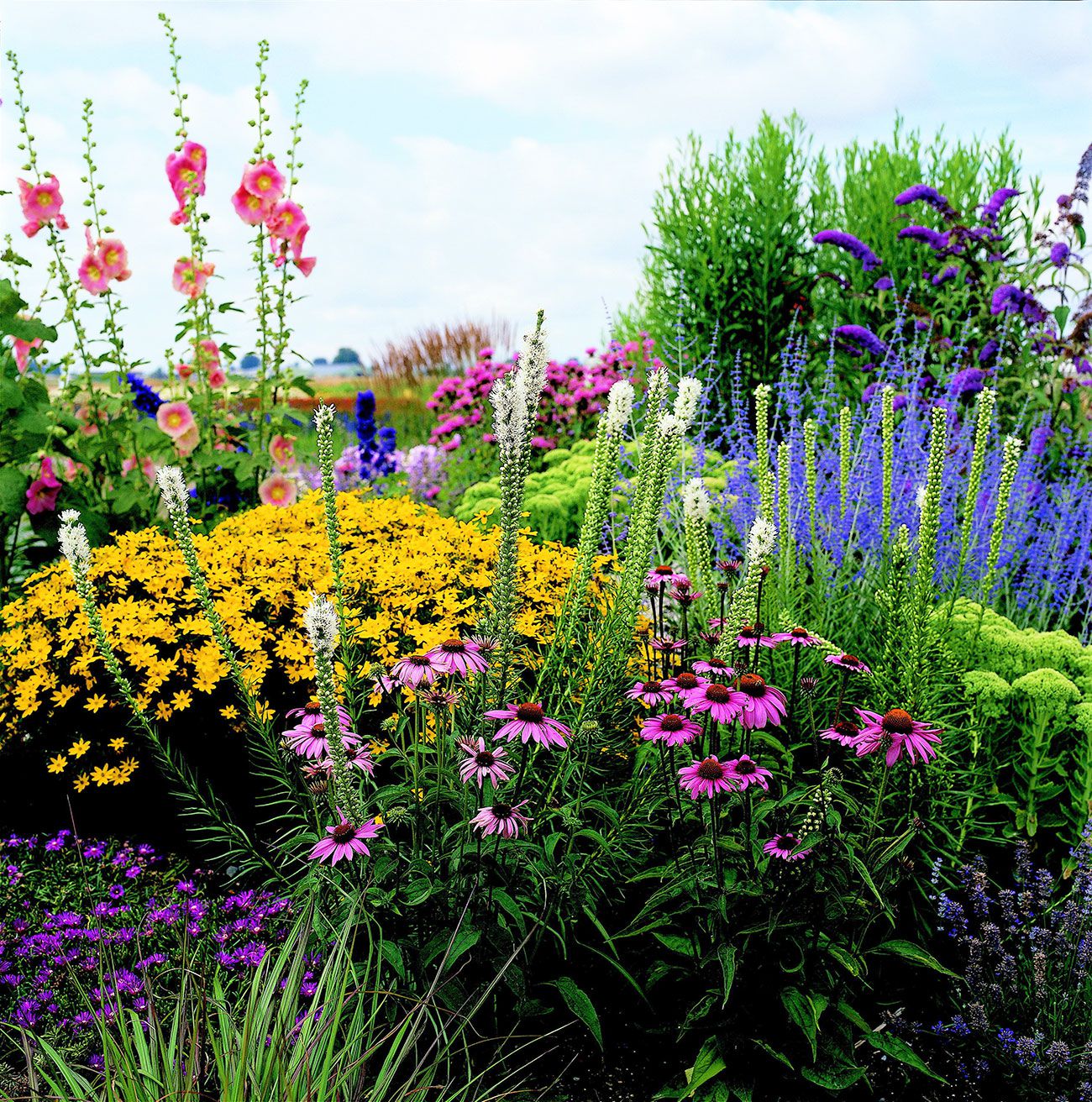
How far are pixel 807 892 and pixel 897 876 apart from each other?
0.51m

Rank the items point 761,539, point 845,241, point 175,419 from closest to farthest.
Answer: point 761,539
point 175,419
point 845,241

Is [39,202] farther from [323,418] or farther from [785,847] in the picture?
[785,847]

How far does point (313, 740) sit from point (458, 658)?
431mm

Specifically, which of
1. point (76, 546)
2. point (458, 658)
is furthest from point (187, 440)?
point (458, 658)

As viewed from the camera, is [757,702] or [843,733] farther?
[843,733]

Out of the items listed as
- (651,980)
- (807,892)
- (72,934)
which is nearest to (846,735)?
(807,892)

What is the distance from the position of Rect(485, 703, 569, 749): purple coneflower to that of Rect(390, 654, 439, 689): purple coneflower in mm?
226

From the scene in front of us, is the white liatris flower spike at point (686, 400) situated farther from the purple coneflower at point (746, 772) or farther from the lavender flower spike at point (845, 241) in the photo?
the lavender flower spike at point (845, 241)

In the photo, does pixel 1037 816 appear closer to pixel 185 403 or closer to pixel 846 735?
pixel 846 735

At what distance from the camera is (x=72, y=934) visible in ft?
10.3

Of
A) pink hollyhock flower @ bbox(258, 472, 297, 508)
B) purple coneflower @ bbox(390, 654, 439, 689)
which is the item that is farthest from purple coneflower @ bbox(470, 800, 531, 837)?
pink hollyhock flower @ bbox(258, 472, 297, 508)

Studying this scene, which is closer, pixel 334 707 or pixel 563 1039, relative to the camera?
pixel 334 707

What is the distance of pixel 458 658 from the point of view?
99.3 inches

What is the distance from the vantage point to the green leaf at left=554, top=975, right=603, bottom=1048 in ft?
8.00
